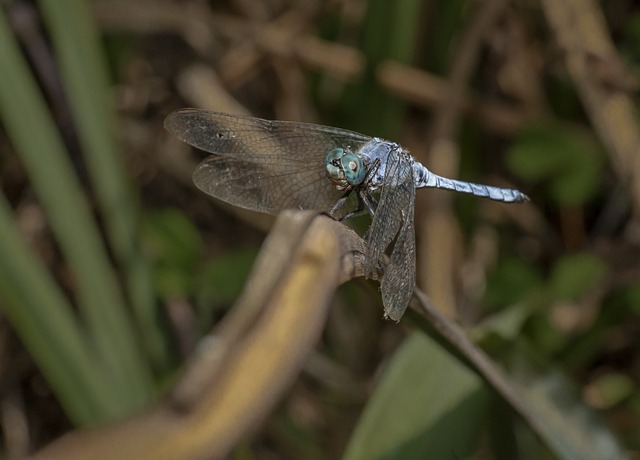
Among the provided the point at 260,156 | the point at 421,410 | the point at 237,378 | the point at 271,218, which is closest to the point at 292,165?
the point at 260,156

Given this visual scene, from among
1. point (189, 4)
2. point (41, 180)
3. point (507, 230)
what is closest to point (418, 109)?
point (507, 230)

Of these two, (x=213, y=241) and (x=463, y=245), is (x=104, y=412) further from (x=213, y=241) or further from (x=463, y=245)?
(x=463, y=245)

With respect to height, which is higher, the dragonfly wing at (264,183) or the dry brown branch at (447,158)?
the dragonfly wing at (264,183)

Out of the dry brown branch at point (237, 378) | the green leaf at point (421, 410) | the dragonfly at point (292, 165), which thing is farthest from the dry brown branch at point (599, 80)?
the dry brown branch at point (237, 378)

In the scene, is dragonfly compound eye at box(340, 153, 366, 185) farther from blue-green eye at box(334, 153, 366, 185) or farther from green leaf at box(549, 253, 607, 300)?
green leaf at box(549, 253, 607, 300)

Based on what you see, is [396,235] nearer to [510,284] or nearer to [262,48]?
[510,284]

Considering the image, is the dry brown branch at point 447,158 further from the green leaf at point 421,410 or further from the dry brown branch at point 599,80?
the green leaf at point 421,410

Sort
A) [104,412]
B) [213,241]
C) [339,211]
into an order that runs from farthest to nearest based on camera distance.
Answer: [213,241] → [104,412] → [339,211]
